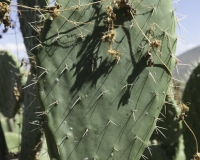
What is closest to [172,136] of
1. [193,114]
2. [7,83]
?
[193,114]

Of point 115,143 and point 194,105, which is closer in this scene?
point 115,143

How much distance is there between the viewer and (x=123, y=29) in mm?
1254

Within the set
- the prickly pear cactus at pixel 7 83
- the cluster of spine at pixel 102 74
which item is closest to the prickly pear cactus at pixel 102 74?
the cluster of spine at pixel 102 74

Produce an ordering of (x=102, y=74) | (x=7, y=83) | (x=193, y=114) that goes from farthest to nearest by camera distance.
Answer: (x=7, y=83)
(x=193, y=114)
(x=102, y=74)

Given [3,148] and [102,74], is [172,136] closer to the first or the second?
[3,148]

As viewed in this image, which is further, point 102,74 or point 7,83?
point 7,83

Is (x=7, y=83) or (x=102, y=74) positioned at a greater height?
(x=102, y=74)

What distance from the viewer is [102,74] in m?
1.24

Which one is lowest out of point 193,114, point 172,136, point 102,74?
point 172,136

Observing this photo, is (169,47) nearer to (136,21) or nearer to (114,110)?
(136,21)

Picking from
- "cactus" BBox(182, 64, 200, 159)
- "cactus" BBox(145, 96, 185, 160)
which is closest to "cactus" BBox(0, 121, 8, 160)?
"cactus" BBox(145, 96, 185, 160)

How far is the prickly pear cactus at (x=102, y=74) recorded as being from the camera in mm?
1221

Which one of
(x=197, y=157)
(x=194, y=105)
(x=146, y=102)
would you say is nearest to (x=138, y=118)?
(x=146, y=102)

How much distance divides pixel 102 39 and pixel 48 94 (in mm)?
252
